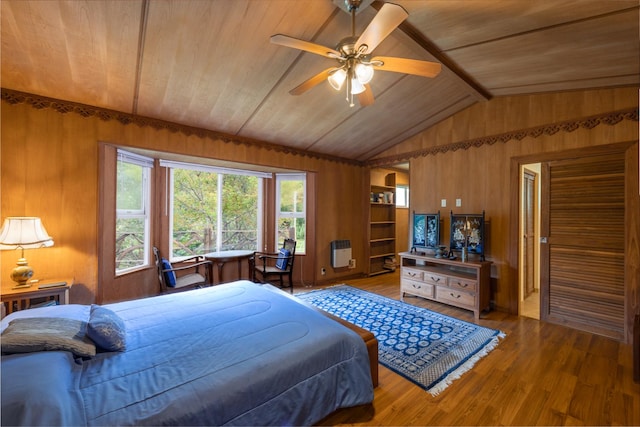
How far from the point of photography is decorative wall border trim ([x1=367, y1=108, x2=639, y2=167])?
2740 mm

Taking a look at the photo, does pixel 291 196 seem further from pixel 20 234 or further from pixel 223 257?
pixel 20 234

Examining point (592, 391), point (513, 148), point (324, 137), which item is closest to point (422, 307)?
point (592, 391)

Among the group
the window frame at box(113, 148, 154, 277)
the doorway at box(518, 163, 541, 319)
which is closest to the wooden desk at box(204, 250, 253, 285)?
the window frame at box(113, 148, 154, 277)

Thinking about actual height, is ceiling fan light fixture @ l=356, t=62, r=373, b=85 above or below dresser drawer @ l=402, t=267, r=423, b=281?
above

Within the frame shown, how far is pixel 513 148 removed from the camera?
136 inches

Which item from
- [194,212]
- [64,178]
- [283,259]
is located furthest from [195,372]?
[194,212]

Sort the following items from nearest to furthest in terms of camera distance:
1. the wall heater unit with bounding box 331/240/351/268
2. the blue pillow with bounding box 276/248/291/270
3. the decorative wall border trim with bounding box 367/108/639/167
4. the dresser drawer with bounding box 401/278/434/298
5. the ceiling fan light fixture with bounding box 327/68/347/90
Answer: the ceiling fan light fixture with bounding box 327/68/347/90
the decorative wall border trim with bounding box 367/108/639/167
the dresser drawer with bounding box 401/278/434/298
the blue pillow with bounding box 276/248/291/270
the wall heater unit with bounding box 331/240/351/268

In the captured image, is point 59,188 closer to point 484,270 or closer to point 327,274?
point 327,274

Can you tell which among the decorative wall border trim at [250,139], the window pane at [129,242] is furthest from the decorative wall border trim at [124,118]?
the window pane at [129,242]

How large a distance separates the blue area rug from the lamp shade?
9.93 feet

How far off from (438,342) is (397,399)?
97cm

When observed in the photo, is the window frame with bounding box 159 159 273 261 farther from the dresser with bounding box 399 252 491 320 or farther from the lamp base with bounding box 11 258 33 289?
the dresser with bounding box 399 252 491 320

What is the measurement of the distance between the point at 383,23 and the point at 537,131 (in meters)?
2.90

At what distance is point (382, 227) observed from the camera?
19.4 feet
